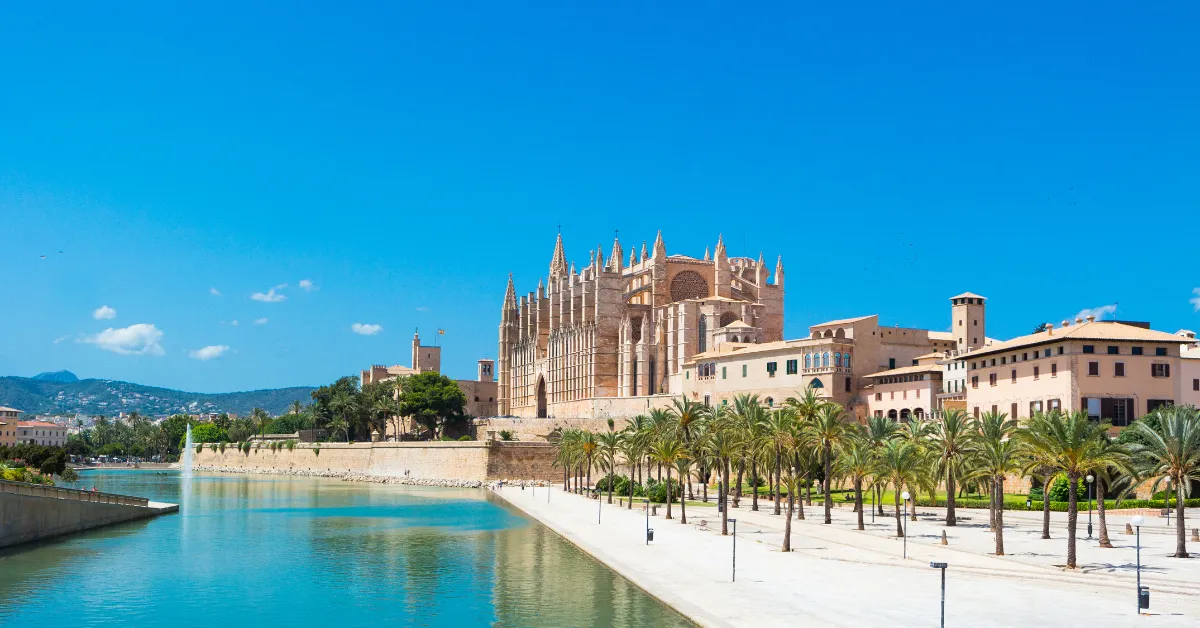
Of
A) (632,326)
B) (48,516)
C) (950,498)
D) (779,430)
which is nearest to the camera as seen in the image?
(779,430)

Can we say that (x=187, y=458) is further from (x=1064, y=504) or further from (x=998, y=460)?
(x=998, y=460)

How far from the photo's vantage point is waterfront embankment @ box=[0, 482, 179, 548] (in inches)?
1395

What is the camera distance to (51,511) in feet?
128

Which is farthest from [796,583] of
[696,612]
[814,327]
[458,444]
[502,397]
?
[502,397]

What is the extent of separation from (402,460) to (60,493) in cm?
4990

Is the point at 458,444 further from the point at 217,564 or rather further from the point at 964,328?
the point at 217,564

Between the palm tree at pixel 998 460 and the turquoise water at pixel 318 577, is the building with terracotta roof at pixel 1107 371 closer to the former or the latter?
the palm tree at pixel 998 460

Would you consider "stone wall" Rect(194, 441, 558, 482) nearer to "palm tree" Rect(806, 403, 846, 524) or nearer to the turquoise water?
the turquoise water

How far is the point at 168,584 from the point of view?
30.3 m

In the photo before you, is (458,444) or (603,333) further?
(603,333)

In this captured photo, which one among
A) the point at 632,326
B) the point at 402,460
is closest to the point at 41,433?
the point at 402,460

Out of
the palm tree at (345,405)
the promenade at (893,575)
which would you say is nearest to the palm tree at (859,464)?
the promenade at (893,575)

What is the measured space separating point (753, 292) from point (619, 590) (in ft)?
233

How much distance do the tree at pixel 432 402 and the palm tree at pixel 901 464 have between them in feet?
232
